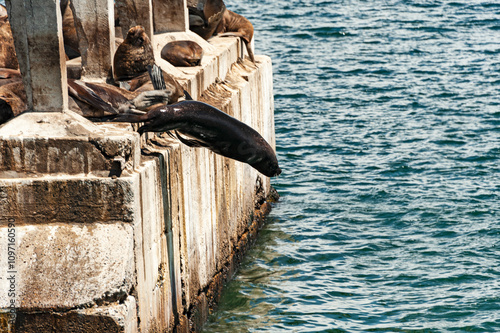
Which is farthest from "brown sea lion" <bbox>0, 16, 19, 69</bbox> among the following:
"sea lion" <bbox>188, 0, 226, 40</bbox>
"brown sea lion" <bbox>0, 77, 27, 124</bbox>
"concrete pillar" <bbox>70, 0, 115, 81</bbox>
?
"sea lion" <bbox>188, 0, 226, 40</bbox>

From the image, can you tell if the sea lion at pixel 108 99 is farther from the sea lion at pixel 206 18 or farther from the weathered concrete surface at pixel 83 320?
the sea lion at pixel 206 18

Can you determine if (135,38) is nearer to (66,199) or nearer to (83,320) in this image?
(66,199)

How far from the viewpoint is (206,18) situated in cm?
1374

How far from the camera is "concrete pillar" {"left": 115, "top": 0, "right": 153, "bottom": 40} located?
10.8 metres

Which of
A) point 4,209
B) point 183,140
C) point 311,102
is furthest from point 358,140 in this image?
point 4,209

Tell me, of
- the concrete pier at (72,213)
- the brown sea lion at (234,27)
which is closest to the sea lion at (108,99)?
the concrete pier at (72,213)

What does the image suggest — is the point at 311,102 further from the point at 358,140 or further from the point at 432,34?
the point at 432,34

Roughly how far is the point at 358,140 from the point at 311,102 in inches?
126

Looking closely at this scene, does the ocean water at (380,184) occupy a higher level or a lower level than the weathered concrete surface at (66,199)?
lower

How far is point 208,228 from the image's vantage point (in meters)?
10.0

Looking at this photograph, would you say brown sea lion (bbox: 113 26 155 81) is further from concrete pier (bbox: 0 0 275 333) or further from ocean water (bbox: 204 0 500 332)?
ocean water (bbox: 204 0 500 332)

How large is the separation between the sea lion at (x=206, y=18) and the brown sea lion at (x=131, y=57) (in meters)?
3.87

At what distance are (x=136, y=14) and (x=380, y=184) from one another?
6659 millimetres

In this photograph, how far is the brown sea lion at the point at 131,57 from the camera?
966 cm
